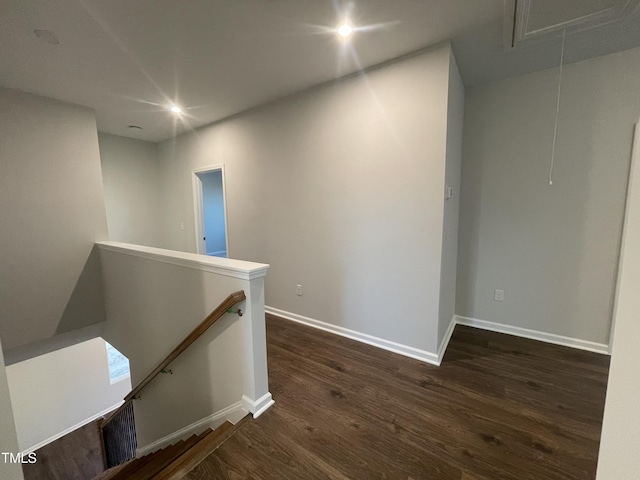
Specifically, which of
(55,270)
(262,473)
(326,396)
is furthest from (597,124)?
(55,270)

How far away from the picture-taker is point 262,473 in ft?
4.52

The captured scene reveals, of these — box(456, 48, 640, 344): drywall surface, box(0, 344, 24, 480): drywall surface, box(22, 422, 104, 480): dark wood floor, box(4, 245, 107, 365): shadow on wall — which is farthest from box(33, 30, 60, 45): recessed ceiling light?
box(22, 422, 104, 480): dark wood floor

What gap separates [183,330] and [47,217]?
7.61 feet

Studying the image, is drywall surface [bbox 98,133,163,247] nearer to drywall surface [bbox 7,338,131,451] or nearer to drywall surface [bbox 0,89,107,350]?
drywall surface [bbox 0,89,107,350]

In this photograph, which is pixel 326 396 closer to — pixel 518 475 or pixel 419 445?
pixel 419 445

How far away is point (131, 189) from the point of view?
180 inches

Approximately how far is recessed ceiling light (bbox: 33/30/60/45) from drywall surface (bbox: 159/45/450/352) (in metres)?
1.75

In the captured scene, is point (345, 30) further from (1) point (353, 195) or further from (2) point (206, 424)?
(2) point (206, 424)

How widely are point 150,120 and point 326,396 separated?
163 inches

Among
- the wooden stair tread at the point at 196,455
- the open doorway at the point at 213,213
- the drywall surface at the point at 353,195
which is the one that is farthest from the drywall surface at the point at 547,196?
the open doorway at the point at 213,213

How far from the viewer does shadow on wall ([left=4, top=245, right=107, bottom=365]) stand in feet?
10.6

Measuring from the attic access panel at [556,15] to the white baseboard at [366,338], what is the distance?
2536mm

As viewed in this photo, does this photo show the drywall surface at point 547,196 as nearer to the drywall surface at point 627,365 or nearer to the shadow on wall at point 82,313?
the drywall surface at point 627,365

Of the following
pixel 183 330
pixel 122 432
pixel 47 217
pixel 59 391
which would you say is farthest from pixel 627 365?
pixel 59 391
